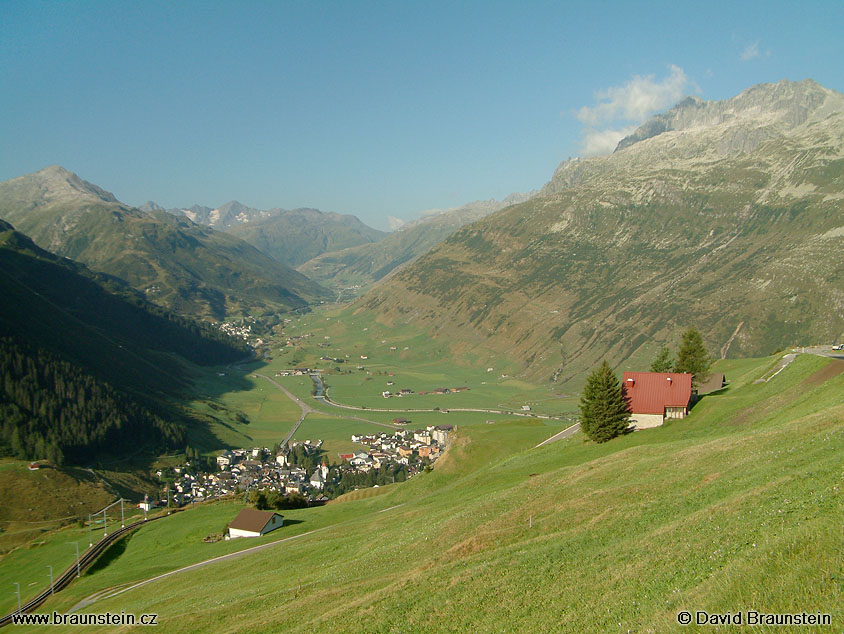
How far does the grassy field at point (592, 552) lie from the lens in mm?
15938

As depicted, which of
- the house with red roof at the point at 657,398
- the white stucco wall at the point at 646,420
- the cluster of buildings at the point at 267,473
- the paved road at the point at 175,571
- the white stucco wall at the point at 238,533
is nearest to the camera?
the paved road at the point at 175,571

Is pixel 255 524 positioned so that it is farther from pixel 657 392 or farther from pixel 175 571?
pixel 657 392

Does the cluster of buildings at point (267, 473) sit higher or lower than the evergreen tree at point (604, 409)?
lower

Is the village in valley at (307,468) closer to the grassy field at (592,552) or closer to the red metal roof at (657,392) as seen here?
the red metal roof at (657,392)

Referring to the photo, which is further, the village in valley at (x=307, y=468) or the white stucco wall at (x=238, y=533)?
the village in valley at (x=307, y=468)

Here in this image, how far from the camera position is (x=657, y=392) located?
62.2 meters

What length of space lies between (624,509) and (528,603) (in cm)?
1097

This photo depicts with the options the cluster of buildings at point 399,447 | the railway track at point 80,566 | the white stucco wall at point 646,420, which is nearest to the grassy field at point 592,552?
the railway track at point 80,566

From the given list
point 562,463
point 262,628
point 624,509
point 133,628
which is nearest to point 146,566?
point 133,628

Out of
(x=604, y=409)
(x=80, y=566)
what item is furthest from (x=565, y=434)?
(x=80, y=566)

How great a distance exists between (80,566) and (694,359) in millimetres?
87336

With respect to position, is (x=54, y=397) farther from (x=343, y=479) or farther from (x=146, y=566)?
(x=146, y=566)

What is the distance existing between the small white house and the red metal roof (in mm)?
46030

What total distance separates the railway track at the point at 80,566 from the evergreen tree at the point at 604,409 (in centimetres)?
6131
